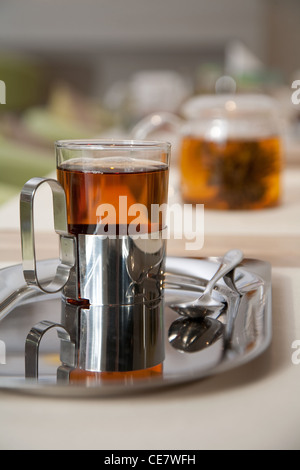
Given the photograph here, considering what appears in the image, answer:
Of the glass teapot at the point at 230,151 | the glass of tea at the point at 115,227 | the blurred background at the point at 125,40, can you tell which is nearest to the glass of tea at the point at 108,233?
the glass of tea at the point at 115,227

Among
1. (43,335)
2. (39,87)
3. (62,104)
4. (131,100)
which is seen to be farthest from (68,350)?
(39,87)

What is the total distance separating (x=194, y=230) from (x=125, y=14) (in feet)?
15.6

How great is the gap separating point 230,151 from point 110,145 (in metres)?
0.42

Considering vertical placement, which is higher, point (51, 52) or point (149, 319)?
point (51, 52)

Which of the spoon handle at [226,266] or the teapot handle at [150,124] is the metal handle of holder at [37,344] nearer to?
the spoon handle at [226,266]

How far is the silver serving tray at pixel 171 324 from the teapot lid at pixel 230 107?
14.9 inches

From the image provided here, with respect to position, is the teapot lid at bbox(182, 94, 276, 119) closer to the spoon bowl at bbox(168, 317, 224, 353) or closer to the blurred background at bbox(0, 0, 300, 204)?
the spoon bowl at bbox(168, 317, 224, 353)

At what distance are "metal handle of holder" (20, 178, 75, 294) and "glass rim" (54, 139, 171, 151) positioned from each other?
0.03 m

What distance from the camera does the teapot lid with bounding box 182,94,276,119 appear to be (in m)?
0.86

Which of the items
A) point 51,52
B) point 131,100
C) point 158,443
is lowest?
point 158,443

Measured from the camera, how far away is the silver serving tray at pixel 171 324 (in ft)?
0.97

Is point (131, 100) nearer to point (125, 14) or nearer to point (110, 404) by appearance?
point (110, 404)

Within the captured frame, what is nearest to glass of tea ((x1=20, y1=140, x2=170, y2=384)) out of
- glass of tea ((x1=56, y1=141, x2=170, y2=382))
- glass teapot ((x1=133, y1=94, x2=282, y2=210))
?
glass of tea ((x1=56, y1=141, x2=170, y2=382))

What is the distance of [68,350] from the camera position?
35 cm
